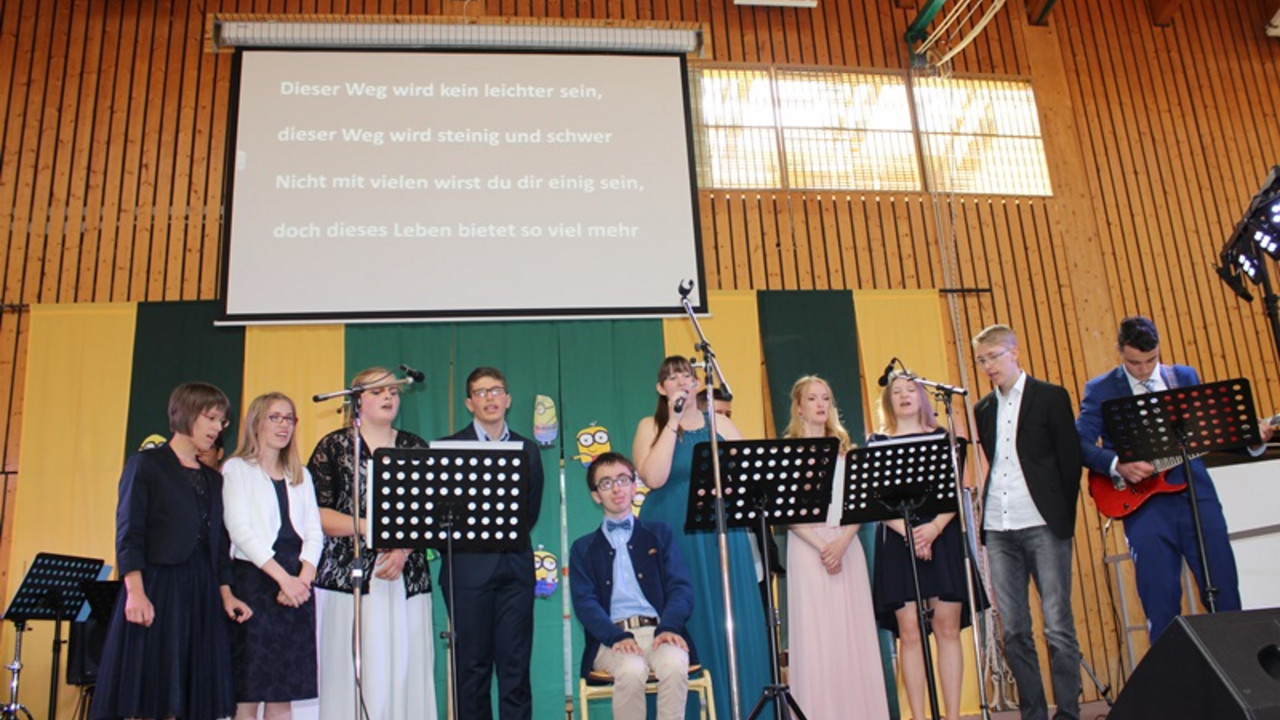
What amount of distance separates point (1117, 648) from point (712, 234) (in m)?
4.25

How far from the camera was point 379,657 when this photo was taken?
4129 mm

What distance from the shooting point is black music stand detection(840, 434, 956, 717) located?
4137 millimetres

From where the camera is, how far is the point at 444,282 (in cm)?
691

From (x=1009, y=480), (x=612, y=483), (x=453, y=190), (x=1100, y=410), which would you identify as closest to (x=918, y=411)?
(x=1009, y=480)

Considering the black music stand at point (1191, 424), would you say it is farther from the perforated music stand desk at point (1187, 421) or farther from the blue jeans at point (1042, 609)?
the blue jeans at point (1042, 609)

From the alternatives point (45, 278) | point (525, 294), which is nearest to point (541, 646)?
point (525, 294)

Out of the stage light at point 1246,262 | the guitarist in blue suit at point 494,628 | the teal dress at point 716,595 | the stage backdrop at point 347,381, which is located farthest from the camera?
the stage backdrop at point 347,381

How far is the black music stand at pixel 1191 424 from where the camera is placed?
407cm

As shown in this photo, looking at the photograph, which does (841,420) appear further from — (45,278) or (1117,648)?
(45,278)

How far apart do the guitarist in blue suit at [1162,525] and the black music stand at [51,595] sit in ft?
17.2

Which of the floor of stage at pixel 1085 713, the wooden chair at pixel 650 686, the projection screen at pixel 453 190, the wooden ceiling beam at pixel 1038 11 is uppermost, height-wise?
the wooden ceiling beam at pixel 1038 11

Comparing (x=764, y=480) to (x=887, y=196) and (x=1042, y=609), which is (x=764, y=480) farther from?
(x=887, y=196)

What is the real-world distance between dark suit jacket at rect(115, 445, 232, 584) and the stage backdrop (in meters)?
2.48

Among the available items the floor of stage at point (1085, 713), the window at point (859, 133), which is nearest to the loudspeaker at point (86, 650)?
the window at point (859, 133)
